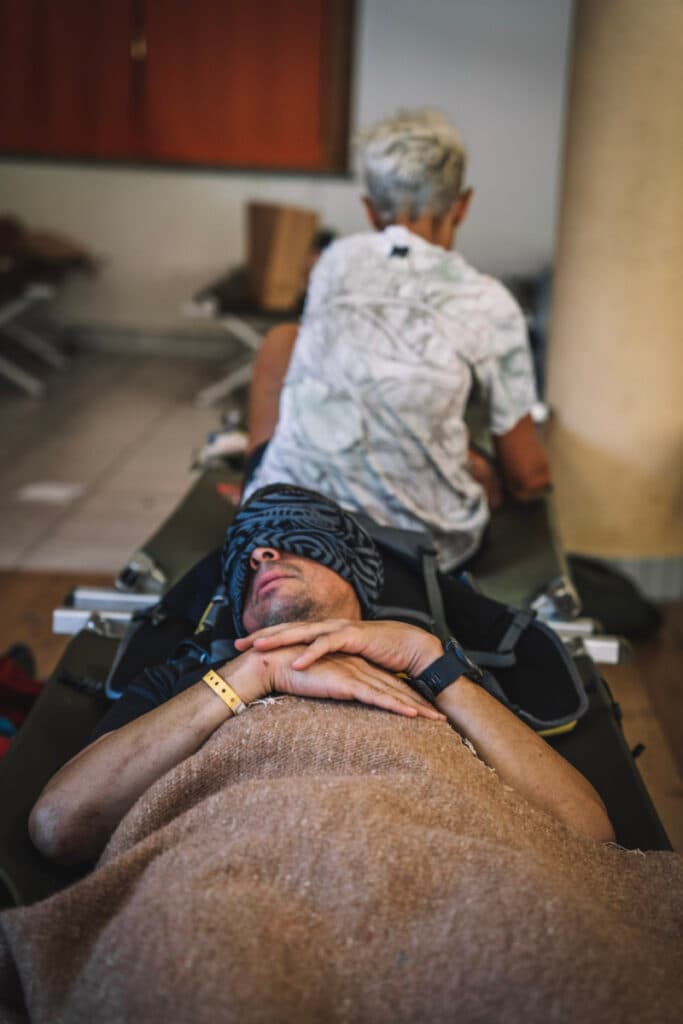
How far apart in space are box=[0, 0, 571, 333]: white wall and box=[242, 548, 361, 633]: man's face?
5555 mm

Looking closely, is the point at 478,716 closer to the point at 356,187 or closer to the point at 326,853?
the point at 326,853

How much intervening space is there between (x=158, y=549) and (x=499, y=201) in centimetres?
492

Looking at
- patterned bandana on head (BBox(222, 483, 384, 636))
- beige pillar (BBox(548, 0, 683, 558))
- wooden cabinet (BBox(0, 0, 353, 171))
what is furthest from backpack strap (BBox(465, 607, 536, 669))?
wooden cabinet (BBox(0, 0, 353, 171))

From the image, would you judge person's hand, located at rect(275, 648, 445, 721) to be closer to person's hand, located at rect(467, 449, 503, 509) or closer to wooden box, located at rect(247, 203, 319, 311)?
person's hand, located at rect(467, 449, 503, 509)

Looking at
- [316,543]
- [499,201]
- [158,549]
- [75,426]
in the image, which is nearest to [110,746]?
[316,543]

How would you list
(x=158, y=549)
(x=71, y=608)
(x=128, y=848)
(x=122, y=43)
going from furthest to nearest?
(x=122, y=43) → (x=158, y=549) → (x=71, y=608) → (x=128, y=848)

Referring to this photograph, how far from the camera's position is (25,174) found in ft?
23.4

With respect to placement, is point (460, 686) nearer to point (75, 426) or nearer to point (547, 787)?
point (547, 787)

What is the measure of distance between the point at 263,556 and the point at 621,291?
81.7 inches

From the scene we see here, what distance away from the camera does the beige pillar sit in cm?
327

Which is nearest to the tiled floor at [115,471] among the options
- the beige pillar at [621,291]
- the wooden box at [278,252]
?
the beige pillar at [621,291]

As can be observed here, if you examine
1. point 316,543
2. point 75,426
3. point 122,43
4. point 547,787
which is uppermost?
point 122,43

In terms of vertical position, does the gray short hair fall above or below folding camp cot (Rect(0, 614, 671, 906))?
above

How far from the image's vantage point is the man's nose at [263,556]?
176 centimetres
